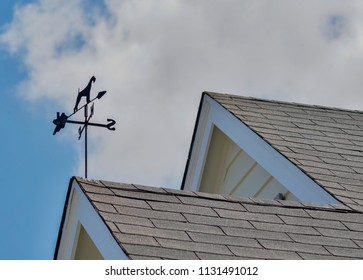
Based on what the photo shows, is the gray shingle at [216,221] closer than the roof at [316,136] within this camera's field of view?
Yes

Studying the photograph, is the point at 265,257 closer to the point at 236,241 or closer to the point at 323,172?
the point at 236,241

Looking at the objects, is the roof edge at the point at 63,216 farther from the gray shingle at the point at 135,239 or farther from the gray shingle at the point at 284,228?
the gray shingle at the point at 284,228

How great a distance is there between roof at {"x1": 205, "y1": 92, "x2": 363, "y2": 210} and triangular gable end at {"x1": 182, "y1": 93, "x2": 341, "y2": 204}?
0.20ft

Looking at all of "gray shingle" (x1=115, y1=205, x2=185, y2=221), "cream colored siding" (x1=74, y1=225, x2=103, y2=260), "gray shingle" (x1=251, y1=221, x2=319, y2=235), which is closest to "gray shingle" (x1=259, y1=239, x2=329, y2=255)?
"gray shingle" (x1=251, y1=221, x2=319, y2=235)

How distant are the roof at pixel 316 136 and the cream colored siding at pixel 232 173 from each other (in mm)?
322

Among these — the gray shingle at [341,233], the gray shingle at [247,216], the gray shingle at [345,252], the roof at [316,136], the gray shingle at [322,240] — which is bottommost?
the gray shingle at [345,252]

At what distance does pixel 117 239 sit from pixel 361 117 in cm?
440

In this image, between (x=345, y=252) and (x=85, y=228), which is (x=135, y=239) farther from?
(x=345, y=252)

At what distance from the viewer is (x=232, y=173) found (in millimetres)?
8047

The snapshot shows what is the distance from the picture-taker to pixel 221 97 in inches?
315

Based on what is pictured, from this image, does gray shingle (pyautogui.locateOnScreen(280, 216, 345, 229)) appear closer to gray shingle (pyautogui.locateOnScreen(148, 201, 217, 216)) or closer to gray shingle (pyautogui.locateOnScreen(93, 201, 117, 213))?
gray shingle (pyautogui.locateOnScreen(148, 201, 217, 216))

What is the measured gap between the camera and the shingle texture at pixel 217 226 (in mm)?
4578

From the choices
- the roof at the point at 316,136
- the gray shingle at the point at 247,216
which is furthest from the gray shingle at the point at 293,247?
the roof at the point at 316,136
